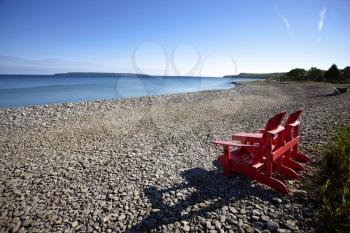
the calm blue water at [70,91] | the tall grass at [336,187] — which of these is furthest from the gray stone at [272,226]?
the calm blue water at [70,91]

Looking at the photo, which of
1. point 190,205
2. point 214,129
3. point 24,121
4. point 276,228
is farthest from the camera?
point 24,121

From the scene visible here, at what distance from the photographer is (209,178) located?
5773 mm

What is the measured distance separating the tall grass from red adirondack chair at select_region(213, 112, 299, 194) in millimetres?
764

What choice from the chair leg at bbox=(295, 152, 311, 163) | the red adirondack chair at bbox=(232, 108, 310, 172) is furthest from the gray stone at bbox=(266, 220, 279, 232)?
the chair leg at bbox=(295, 152, 311, 163)

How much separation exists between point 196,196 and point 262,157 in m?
2.15

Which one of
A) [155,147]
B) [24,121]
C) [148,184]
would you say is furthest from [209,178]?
[24,121]

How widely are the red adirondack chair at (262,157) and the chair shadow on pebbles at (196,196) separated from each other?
26cm

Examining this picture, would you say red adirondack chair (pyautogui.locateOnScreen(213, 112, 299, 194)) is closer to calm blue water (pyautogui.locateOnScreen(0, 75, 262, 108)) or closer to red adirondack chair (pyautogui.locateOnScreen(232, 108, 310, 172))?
red adirondack chair (pyautogui.locateOnScreen(232, 108, 310, 172))

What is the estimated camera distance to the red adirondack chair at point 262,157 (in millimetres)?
4777

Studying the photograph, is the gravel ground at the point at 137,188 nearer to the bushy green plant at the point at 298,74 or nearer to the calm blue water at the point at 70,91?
the calm blue water at the point at 70,91

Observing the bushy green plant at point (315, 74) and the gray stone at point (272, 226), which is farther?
the bushy green plant at point (315, 74)

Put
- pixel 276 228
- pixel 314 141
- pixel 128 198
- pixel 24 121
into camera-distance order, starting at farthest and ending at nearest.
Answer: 1. pixel 24 121
2. pixel 314 141
3. pixel 128 198
4. pixel 276 228

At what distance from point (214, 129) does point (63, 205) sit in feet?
27.1

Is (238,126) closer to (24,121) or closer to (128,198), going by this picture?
(128,198)
